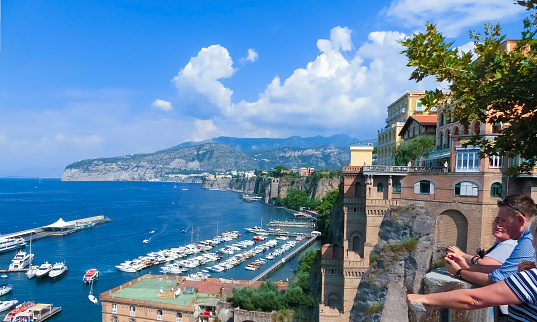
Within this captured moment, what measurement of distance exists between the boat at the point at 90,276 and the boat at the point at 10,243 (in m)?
24.0

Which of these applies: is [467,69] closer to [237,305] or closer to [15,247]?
[237,305]

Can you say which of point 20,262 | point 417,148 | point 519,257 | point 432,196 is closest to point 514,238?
point 519,257

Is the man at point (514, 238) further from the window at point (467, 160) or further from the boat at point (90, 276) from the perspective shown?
the boat at point (90, 276)

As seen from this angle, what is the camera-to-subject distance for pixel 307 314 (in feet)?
93.7

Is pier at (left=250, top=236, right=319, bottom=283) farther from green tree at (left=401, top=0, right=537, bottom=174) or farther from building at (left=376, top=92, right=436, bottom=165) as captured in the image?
green tree at (left=401, top=0, right=537, bottom=174)

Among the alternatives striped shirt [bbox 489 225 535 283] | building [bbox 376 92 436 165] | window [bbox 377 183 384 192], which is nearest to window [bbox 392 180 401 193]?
window [bbox 377 183 384 192]

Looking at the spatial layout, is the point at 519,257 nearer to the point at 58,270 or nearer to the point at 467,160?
the point at 467,160

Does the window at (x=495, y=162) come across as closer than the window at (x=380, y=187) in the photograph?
Yes

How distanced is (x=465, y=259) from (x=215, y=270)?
48045mm

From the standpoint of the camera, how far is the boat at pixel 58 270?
147ft

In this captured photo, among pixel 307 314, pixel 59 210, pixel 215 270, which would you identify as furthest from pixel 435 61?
pixel 59 210

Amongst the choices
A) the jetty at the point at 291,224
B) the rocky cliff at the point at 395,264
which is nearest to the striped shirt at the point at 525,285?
the rocky cliff at the point at 395,264

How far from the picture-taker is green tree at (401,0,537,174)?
5172 millimetres

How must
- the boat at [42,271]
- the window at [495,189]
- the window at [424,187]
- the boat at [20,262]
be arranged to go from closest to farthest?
1. the window at [495,189]
2. the window at [424,187]
3. the boat at [42,271]
4. the boat at [20,262]
